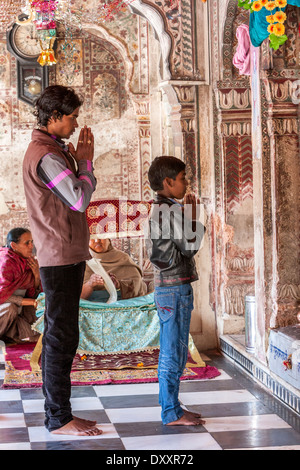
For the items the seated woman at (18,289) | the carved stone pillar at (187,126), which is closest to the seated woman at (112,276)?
the seated woman at (18,289)

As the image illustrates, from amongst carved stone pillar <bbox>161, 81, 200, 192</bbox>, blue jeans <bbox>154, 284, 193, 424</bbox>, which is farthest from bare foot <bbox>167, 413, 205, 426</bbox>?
carved stone pillar <bbox>161, 81, 200, 192</bbox>

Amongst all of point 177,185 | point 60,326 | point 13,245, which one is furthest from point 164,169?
point 13,245

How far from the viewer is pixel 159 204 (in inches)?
180

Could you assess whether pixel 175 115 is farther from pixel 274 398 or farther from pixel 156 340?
pixel 274 398

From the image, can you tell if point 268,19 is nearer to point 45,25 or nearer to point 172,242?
point 172,242

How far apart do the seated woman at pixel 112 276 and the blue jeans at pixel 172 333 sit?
2.86 metres

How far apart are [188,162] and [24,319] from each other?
223 centimetres

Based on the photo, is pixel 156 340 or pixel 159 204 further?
pixel 156 340

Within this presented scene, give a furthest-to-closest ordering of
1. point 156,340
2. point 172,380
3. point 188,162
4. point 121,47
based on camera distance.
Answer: point 121,47 → point 188,162 → point 156,340 → point 172,380

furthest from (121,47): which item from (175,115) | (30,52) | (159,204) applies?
(159,204)

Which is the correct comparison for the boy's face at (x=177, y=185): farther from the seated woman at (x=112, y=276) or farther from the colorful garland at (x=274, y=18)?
the seated woman at (x=112, y=276)

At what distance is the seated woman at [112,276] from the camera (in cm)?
740
